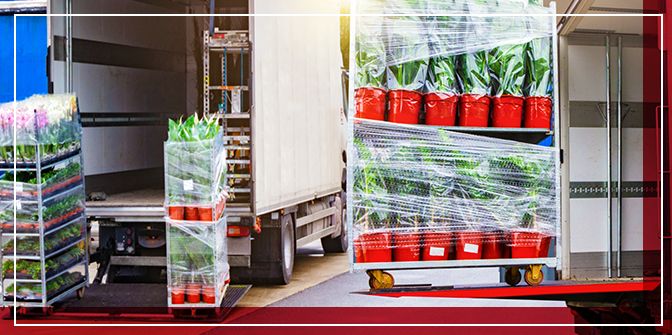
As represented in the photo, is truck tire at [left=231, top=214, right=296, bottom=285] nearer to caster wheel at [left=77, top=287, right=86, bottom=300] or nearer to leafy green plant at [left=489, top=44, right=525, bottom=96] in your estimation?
caster wheel at [left=77, top=287, right=86, bottom=300]

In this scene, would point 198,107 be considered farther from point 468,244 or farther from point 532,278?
point 532,278

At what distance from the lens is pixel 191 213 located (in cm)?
909

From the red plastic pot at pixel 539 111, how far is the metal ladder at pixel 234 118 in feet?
13.7

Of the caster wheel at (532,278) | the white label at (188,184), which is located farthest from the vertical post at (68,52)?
the caster wheel at (532,278)

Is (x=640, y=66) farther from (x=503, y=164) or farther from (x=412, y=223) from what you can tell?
(x=412, y=223)

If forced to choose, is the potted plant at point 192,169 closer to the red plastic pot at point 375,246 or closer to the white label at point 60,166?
the white label at point 60,166

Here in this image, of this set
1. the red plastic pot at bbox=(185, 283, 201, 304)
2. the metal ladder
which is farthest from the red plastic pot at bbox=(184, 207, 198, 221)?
the metal ladder

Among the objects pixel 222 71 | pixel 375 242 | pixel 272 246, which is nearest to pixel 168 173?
pixel 222 71

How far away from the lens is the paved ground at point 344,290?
1008 cm

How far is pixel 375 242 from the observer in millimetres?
5914

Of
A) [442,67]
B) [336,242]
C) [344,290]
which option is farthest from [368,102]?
[336,242]

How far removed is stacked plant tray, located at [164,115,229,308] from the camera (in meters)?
8.98

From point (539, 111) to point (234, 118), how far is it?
4.41 metres

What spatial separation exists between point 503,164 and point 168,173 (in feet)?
12.5
